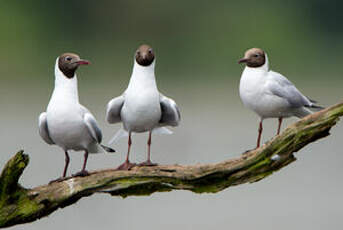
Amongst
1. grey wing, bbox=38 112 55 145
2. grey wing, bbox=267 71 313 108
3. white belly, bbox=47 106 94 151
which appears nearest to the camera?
white belly, bbox=47 106 94 151

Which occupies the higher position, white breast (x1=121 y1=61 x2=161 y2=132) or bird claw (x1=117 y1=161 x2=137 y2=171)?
white breast (x1=121 y1=61 x2=161 y2=132)

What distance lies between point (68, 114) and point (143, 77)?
502 millimetres

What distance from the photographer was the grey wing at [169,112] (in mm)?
4316

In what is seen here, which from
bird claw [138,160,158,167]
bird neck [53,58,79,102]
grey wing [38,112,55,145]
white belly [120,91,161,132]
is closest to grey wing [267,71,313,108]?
white belly [120,91,161,132]

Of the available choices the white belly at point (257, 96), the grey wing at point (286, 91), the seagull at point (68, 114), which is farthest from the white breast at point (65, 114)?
the grey wing at point (286, 91)

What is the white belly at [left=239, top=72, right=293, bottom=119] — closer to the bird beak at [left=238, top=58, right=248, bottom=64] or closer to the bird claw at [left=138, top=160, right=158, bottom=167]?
the bird beak at [left=238, top=58, right=248, bottom=64]

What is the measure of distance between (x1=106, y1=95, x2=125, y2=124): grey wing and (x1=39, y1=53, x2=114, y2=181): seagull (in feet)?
0.53

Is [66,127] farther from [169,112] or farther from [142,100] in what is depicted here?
[169,112]

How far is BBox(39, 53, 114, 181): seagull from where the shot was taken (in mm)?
4109

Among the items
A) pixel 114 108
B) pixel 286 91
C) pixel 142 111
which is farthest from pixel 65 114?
pixel 286 91

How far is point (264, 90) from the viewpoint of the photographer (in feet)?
14.3

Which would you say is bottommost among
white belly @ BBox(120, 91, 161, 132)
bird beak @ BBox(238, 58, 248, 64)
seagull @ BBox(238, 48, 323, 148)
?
white belly @ BBox(120, 91, 161, 132)

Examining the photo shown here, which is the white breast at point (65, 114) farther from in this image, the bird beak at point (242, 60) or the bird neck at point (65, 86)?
the bird beak at point (242, 60)

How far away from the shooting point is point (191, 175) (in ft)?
14.0
